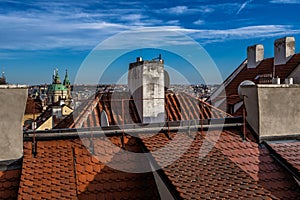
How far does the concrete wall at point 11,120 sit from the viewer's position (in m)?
5.52

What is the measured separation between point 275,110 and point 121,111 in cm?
653

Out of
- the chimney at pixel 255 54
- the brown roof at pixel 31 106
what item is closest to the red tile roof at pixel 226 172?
the brown roof at pixel 31 106

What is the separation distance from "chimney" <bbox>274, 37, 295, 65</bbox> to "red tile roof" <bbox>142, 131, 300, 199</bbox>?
1419cm

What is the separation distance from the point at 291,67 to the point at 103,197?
15.3 metres

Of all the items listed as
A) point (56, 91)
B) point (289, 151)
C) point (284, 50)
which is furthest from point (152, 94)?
point (56, 91)

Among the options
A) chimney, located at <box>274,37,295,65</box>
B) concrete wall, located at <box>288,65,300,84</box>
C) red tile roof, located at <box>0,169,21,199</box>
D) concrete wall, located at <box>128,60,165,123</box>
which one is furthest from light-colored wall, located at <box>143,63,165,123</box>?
chimney, located at <box>274,37,295,65</box>

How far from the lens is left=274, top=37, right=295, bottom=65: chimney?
18.9 m

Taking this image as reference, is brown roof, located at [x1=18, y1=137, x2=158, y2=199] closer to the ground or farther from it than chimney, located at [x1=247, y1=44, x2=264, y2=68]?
closer to the ground

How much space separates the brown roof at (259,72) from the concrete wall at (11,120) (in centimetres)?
1208

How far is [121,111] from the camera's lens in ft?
39.4

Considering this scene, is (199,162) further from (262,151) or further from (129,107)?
(129,107)

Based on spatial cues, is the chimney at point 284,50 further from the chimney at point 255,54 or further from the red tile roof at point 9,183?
the red tile roof at point 9,183

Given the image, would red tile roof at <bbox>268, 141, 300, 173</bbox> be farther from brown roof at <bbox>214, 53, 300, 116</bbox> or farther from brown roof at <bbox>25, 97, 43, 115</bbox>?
brown roof at <bbox>214, 53, 300, 116</bbox>

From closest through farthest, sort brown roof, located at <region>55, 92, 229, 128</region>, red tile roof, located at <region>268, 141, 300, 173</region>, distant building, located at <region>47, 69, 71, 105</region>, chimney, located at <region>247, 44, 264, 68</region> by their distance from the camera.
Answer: red tile roof, located at <region>268, 141, 300, 173</region> → brown roof, located at <region>55, 92, 229, 128</region> → chimney, located at <region>247, 44, 264, 68</region> → distant building, located at <region>47, 69, 71, 105</region>
